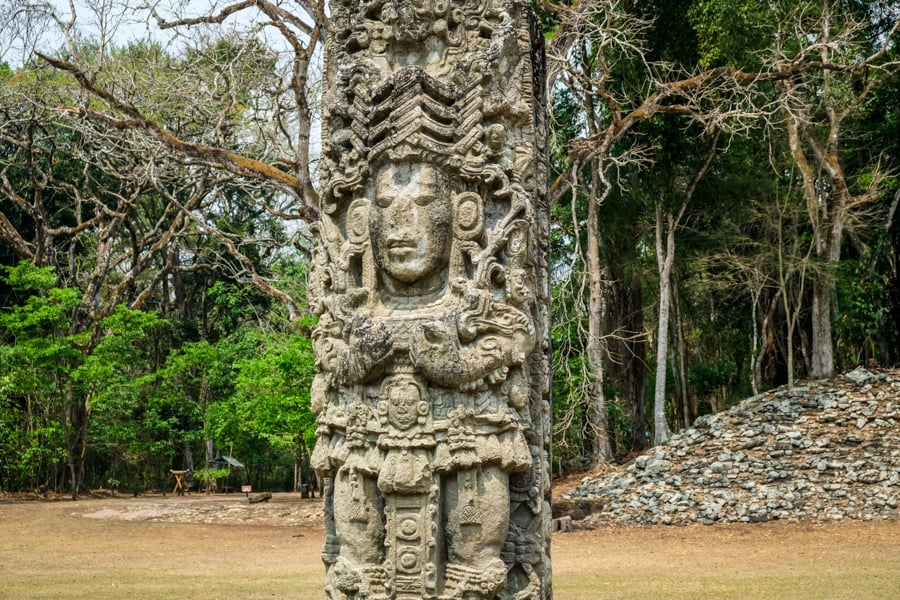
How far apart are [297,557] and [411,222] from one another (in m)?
7.28

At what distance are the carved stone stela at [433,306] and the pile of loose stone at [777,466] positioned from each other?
1026 cm

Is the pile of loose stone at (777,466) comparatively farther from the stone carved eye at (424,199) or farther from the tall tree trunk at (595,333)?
the stone carved eye at (424,199)

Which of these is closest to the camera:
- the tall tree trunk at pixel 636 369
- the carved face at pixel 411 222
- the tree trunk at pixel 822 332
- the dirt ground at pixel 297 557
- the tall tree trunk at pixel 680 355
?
the carved face at pixel 411 222

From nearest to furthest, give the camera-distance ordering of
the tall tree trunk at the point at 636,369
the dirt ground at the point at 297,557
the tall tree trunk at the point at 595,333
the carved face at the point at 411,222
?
the carved face at the point at 411,222 → the dirt ground at the point at 297,557 → the tall tree trunk at the point at 595,333 → the tall tree trunk at the point at 636,369

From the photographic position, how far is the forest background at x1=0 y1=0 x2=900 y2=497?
15594mm

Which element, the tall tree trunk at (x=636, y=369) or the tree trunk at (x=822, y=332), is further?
the tall tree trunk at (x=636, y=369)

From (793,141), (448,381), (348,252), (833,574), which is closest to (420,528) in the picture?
(448,381)

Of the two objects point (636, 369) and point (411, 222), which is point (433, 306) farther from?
point (636, 369)

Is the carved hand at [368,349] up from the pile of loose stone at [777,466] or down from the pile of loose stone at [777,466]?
up

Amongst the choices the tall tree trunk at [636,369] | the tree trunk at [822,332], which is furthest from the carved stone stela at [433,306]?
the tall tree trunk at [636,369]

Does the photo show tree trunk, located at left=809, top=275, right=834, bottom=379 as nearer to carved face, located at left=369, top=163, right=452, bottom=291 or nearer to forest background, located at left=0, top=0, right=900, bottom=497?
forest background, located at left=0, top=0, right=900, bottom=497

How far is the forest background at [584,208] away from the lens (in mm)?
15594

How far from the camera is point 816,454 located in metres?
15.2

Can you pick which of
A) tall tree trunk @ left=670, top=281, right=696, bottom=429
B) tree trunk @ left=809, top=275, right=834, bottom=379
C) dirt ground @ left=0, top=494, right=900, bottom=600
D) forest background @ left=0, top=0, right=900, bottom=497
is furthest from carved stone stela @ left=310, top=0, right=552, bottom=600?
tall tree trunk @ left=670, top=281, right=696, bottom=429
